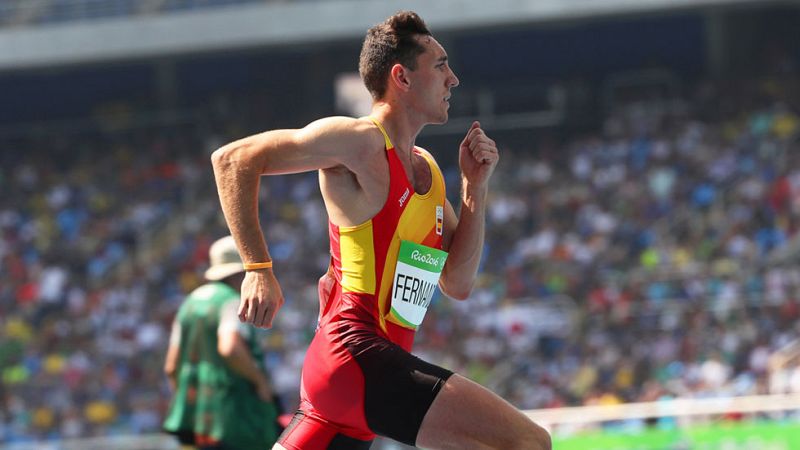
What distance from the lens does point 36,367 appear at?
18672 mm

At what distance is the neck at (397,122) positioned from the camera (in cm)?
416

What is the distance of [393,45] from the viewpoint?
13.7ft

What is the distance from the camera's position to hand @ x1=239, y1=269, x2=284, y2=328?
12.2 feet

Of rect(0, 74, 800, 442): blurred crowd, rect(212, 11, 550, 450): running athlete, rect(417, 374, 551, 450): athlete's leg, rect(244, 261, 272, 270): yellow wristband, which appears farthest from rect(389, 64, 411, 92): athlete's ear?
rect(0, 74, 800, 442): blurred crowd

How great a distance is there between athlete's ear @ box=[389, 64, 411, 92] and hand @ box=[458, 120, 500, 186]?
1.08 feet

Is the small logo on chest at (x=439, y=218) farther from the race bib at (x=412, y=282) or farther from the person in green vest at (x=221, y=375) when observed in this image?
the person in green vest at (x=221, y=375)

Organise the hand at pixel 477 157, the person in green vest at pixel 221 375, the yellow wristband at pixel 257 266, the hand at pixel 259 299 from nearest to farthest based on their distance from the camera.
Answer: the hand at pixel 259 299, the yellow wristband at pixel 257 266, the hand at pixel 477 157, the person in green vest at pixel 221 375

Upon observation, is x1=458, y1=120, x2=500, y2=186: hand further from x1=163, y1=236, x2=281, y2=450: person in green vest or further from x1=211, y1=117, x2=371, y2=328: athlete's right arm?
x1=163, y1=236, x2=281, y2=450: person in green vest

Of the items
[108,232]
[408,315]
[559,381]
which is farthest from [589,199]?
[408,315]

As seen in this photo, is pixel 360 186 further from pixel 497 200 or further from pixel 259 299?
pixel 497 200

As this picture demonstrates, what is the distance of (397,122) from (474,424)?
3.27ft

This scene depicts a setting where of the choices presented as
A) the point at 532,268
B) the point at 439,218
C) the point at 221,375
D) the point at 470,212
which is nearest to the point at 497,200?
the point at 532,268

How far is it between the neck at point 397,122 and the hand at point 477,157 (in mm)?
260

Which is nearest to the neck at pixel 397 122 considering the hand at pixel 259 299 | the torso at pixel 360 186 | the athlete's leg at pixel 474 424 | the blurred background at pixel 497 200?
the torso at pixel 360 186
